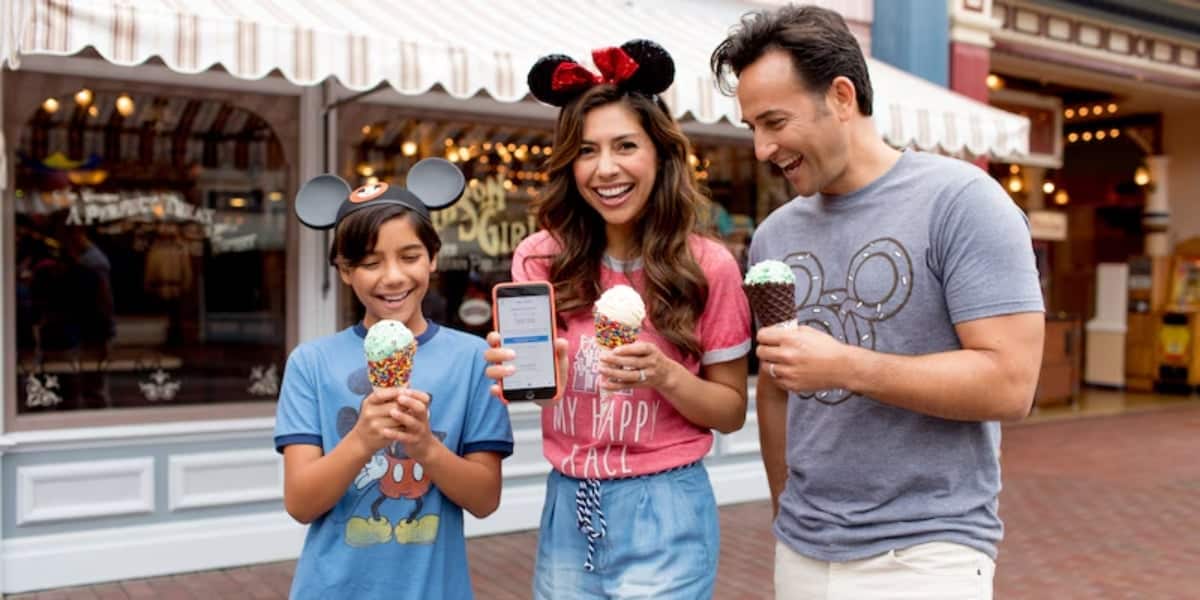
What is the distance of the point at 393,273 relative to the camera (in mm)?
2281

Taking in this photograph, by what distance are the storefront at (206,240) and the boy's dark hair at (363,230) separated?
264 centimetres

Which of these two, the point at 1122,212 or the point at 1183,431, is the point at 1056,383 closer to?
the point at 1183,431

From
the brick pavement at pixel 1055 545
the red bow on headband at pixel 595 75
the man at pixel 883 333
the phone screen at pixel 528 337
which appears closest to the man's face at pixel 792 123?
the man at pixel 883 333

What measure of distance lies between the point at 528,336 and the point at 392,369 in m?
0.29

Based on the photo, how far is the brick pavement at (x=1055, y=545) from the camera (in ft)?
18.3

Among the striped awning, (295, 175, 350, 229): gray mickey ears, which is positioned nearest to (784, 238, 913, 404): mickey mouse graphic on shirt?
(295, 175, 350, 229): gray mickey ears

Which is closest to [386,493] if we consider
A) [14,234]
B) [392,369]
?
[392,369]

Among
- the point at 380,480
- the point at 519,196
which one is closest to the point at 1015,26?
the point at 519,196

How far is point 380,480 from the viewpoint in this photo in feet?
7.48

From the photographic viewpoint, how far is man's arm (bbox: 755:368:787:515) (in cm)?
240

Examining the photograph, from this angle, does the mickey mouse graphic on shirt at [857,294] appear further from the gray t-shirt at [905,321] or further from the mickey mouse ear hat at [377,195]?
the mickey mouse ear hat at [377,195]

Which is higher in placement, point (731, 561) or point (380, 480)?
point (380, 480)

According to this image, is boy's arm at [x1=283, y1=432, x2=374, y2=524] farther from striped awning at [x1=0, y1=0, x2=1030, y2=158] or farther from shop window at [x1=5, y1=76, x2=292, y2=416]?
shop window at [x1=5, y1=76, x2=292, y2=416]

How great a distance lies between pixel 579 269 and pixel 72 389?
14.4 ft
